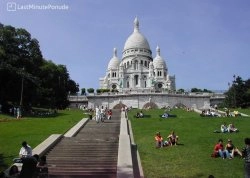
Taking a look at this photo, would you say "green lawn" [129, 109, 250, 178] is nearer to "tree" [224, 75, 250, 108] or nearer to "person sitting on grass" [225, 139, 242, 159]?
"person sitting on grass" [225, 139, 242, 159]

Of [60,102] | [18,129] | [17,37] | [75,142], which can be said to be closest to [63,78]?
[60,102]

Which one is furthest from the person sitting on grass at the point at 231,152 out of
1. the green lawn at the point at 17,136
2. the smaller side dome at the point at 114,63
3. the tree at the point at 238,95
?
the smaller side dome at the point at 114,63

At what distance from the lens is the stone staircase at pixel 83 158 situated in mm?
14984

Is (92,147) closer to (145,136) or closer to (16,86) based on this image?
(145,136)

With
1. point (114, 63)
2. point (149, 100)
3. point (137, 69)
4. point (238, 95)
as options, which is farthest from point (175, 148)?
point (114, 63)

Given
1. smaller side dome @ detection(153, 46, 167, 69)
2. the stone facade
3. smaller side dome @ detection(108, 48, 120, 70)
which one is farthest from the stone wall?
smaller side dome @ detection(108, 48, 120, 70)

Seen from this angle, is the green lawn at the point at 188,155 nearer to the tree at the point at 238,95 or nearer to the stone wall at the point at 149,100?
the tree at the point at 238,95

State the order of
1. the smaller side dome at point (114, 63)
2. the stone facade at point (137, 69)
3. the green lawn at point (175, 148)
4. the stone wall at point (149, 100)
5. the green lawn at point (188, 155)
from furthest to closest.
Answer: the smaller side dome at point (114, 63)
the stone facade at point (137, 69)
the stone wall at point (149, 100)
the green lawn at point (175, 148)
the green lawn at point (188, 155)

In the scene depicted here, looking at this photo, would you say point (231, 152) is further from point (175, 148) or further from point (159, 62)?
point (159, 62)

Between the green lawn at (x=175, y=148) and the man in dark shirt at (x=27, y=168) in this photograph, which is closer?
the man in dark shirt at (x=27, y=168)

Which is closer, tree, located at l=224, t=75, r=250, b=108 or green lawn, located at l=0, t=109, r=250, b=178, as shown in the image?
green lawn, located at l=0, t=109, r=250, b=178

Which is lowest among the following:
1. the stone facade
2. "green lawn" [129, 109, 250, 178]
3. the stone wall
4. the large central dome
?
"green lawn" [129, 109, 250, 178]

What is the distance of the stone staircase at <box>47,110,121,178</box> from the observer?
590 inches

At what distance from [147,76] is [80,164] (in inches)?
4022
